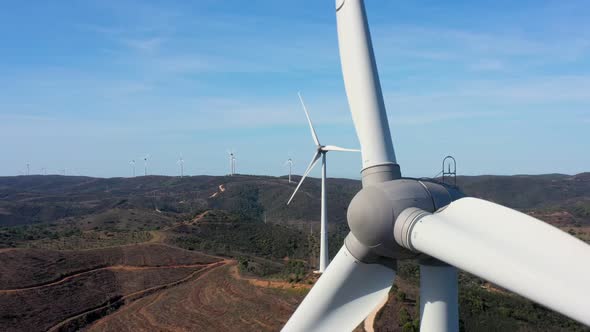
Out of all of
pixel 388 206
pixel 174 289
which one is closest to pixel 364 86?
pixel 388 206

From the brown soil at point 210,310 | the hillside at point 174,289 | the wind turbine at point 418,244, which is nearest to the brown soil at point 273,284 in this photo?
A: the hillside at point 174,289

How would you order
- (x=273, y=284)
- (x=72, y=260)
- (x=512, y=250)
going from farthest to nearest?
(x=72, y=260) < (x=273, y=284) < (x=512, y=250)

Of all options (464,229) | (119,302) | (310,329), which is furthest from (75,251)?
(464,229)

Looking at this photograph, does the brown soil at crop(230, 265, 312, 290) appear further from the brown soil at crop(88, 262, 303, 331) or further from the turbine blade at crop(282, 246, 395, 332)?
the turbine blade at crop(282, 246, 395, 332)

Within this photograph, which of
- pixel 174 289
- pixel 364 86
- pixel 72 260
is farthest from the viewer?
pixel 72 260

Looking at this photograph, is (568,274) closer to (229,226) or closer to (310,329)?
(310,329)

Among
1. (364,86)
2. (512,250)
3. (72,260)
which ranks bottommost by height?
(72,260)

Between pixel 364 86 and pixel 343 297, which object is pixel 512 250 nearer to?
pixel 343 297

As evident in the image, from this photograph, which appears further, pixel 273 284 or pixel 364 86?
pixel 273 284
